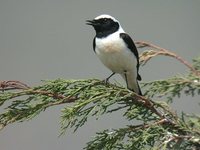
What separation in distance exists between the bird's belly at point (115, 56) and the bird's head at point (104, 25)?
210 mm

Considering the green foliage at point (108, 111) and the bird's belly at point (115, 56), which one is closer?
the green foliage at point (108, 111)

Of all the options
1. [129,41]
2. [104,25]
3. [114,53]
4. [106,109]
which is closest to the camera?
[106,109]

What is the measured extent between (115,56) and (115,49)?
42 millimetres

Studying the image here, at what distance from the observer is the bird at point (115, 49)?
8.89 ft

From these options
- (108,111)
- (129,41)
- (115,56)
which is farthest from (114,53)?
(108,111)

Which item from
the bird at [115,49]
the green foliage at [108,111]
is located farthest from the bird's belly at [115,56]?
the green foliage at [108,111]

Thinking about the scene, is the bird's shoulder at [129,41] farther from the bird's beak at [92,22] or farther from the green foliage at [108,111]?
the green foliage at [108,111]

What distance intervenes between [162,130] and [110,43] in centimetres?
116

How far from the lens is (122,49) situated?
2.75 metres

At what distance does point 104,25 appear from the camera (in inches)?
118

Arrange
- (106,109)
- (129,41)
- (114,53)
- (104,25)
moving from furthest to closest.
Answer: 1. (104,25)
2. (129,41)
3. (114,53)
4. (106,109)

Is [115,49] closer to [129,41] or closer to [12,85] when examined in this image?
[129,41]

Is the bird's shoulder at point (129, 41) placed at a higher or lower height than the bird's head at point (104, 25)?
lower

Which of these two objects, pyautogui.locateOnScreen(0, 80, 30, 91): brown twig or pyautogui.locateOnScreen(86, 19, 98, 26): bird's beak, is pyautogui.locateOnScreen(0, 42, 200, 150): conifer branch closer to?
pyautogui.locateOnScreen(0, 80, 30, 91): brown twig
